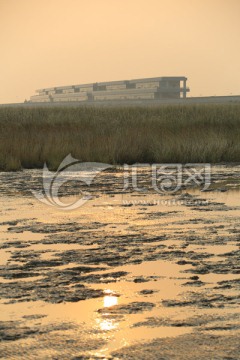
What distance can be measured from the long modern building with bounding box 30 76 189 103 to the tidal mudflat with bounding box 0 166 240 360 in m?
125

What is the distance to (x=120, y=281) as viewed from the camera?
20.5 ft

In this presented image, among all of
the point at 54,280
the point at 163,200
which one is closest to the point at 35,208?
the point at 163,200

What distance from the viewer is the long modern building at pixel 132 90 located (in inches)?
5463

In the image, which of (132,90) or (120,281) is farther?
(132,90)

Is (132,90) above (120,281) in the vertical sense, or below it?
above

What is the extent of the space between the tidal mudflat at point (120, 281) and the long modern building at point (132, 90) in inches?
4927

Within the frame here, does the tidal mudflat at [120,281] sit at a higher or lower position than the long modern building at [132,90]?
lower

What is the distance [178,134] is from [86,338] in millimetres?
18120

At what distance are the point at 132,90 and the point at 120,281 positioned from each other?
140 m

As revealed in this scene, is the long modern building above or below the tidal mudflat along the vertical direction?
above

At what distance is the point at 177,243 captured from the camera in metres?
7.91

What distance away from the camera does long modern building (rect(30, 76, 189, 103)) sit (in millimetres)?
138750

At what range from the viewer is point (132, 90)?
145375mm

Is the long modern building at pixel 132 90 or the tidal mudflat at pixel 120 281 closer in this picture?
the tidal mudflat at pixel 120 281
